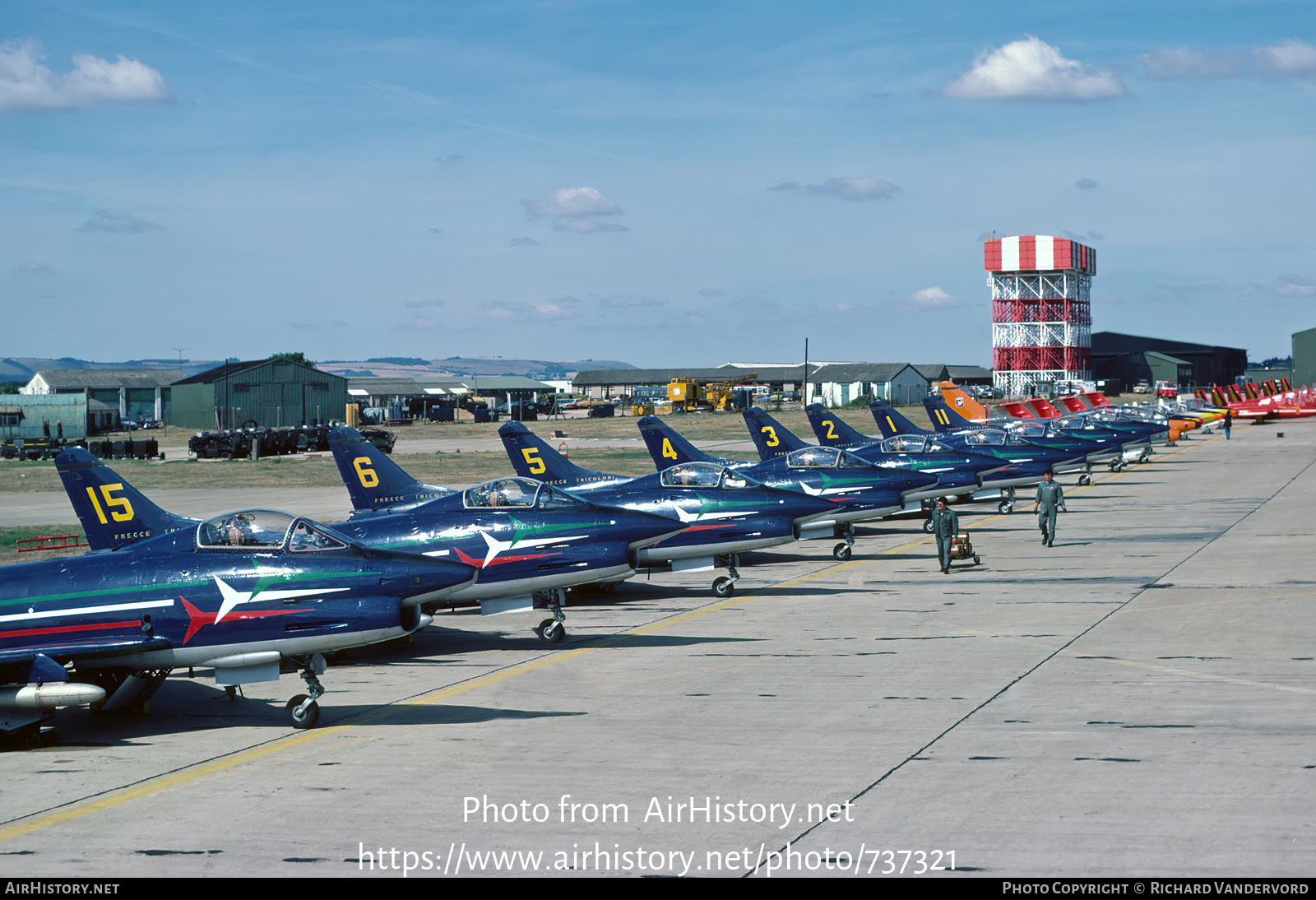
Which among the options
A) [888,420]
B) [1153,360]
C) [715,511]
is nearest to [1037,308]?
[1153,360]

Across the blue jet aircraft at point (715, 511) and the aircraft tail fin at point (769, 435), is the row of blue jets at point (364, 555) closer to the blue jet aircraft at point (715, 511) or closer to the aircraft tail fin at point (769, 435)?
the blue jet aircraft at point (715, 511)

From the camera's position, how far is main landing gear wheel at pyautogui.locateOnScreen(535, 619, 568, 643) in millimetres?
18250

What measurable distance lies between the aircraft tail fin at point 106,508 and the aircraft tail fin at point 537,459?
9250 millimetres

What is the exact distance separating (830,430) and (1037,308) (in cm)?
12170

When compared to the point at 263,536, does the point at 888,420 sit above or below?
above

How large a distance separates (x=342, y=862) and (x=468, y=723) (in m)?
4.42

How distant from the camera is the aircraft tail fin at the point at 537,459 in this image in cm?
2712

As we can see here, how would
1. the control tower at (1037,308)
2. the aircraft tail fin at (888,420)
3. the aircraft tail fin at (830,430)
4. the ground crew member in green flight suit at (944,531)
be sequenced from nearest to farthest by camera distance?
the ground crew member in green flight suit at (944,531), the aircraft tail fin at (830,430), the aircraft tail fin at (888,420), the control tower at (1037,308)

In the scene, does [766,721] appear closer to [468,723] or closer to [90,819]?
[468,723]

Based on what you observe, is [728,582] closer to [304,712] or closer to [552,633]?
[552,633]

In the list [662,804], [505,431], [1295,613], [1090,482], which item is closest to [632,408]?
[1090,482]

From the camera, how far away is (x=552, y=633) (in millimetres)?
18266

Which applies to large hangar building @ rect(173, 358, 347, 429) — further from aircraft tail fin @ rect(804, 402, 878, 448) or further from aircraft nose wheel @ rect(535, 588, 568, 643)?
aircraft nose wheel @ rect(535, 588, 568, 643)

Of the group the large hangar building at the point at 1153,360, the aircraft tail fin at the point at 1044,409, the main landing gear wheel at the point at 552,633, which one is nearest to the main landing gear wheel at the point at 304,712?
the main landing gear wheel at the point at 552,633
